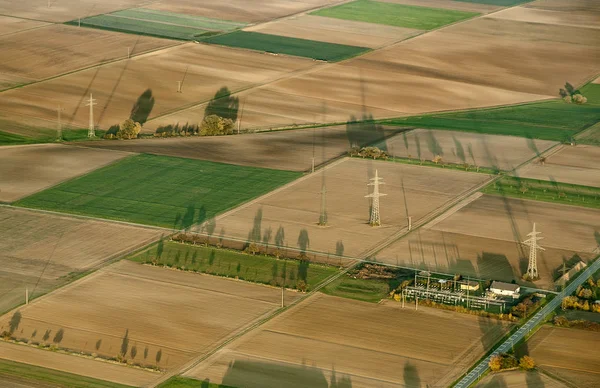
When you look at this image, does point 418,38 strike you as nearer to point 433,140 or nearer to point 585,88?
point 585,88

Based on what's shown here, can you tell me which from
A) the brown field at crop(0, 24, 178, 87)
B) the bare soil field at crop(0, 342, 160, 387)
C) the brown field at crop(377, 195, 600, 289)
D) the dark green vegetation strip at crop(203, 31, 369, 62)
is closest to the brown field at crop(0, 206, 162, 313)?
the bare soil field at crop(0, 342, 160, 387)

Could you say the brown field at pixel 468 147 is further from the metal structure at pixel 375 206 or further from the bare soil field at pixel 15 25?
the bare soil field at pixel 15 25

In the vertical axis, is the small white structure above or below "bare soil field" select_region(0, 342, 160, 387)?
above

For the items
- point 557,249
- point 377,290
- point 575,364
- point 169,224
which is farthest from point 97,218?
point 575,364

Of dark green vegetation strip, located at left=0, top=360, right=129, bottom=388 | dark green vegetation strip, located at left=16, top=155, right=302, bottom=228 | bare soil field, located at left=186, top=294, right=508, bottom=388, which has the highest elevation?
dark green vegetation strip, located at left=16, top=155, right=302, bottom=228

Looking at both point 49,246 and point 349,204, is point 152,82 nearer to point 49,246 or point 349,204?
point 349,204

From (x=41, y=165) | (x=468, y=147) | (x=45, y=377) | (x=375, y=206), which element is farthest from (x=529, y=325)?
(x=41, y=165)

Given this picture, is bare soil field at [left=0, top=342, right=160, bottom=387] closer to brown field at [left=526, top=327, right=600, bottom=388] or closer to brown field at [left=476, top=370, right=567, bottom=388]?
brown field at [left=476, top=370, right=567, bottom=388]

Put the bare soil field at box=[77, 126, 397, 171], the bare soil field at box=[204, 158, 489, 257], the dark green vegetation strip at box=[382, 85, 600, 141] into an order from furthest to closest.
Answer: the dark green vegetation strip at box=[382, 85, 600, 141], the bare soil field at box=[77, 126, 397, 171], the bare soil field at box=[204, 158, 489, 257]

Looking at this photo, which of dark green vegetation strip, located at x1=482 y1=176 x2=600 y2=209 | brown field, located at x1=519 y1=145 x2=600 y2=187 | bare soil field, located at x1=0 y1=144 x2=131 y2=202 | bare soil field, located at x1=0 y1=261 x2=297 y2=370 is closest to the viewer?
bare soil field, located at x1=0 y1=261 x2=297 y2=370
